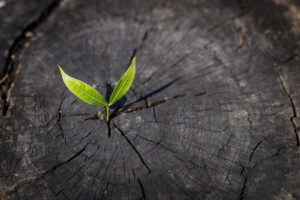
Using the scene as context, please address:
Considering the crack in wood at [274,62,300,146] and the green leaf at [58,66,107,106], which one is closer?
the green leaf at [58,66,107,106]

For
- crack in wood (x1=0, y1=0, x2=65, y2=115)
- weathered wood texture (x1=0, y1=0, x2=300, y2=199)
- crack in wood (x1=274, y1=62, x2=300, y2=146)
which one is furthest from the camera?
crack in wood (x1=0, y1=0, x2=65, y2=115)

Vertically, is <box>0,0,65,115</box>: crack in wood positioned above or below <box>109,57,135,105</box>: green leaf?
above


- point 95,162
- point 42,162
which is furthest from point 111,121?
point 42,162

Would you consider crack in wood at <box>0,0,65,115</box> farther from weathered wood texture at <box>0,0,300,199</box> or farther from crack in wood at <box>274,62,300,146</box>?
crack in wood at <box>274,62,300,146</box>

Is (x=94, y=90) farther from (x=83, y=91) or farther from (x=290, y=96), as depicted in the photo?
(x=290, y=96)

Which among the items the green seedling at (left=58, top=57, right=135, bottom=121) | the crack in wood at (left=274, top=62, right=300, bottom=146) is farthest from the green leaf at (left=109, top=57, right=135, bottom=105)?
the crack in wood at (left=274, top=62, right=300, bottom=146)

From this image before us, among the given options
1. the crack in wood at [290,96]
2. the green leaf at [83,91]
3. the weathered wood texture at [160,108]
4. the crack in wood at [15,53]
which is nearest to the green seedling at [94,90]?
the green leaf at [83,91]

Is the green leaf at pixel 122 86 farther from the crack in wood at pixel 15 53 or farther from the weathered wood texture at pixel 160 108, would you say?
the crack in wood at pixel 15 53

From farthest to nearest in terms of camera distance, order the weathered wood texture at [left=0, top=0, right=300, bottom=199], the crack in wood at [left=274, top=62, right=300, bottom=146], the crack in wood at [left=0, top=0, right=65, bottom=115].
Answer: the crack in wood at [left=0, top=0, right=65, bottom=115] < the crack in wood at [left=274, top=62, right=300, bottom=146] < the weathered wood texture at [left=0, top=0, right=300, bottom=199]
